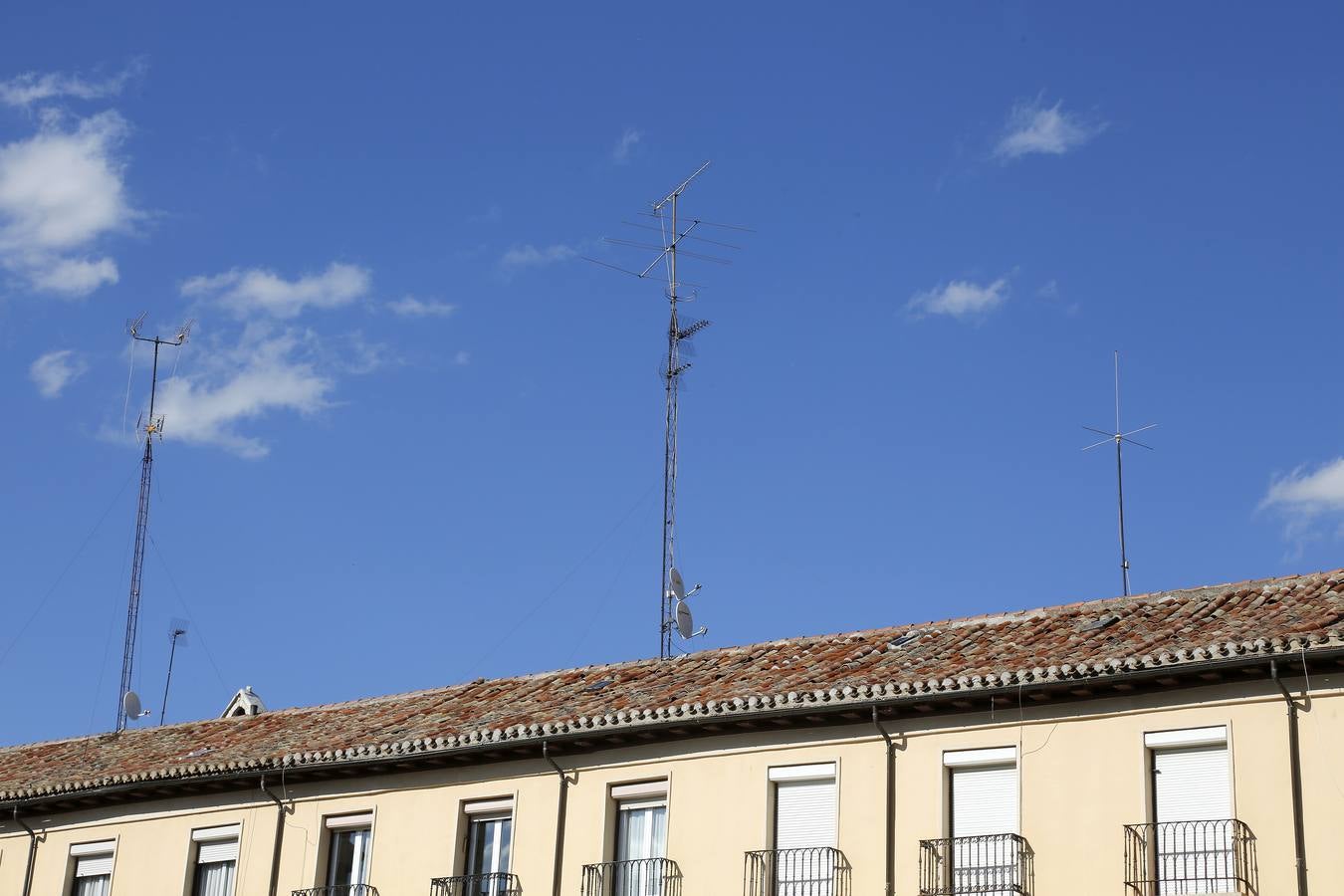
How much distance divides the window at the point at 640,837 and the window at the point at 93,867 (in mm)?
9921

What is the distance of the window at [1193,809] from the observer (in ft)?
81.3

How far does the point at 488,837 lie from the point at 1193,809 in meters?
10.8

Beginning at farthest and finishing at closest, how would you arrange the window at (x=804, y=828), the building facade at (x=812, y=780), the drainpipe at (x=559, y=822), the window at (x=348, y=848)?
the window at (x=348, y=848) < the drainpipe at (x=559, y=822) < the window at (x=804, y=828) < the building facade at (x=812, y=780)

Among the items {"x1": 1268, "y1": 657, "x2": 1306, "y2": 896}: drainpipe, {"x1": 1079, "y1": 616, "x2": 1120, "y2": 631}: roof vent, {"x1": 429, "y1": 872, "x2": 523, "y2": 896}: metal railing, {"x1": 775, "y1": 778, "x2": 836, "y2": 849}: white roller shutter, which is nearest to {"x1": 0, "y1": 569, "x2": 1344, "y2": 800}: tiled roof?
{"x1": 1079, "y1": 616, "x2": 1120, "y2": 631}: roof vent

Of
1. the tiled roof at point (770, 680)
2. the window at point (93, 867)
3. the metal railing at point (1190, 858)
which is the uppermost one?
the tiled roof at point (770, 680)

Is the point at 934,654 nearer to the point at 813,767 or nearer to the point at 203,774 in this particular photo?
the point at 813,767

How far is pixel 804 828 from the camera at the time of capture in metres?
28.2

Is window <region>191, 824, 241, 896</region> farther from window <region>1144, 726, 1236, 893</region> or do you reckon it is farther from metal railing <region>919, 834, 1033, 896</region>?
window <region>1144, 726, 1236, 893</region>

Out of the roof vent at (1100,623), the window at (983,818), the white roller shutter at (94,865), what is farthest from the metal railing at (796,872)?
the white roller shutter at (94,865)

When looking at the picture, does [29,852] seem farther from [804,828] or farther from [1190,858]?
[1190,858]

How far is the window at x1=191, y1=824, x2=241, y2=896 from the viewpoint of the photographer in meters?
33.4

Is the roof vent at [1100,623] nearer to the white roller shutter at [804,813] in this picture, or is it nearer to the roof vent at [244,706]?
the white roller shutter at [804,813]

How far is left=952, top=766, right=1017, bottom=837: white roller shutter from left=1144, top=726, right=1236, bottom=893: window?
1945mm

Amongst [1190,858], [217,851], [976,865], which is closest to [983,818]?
[976,865]
